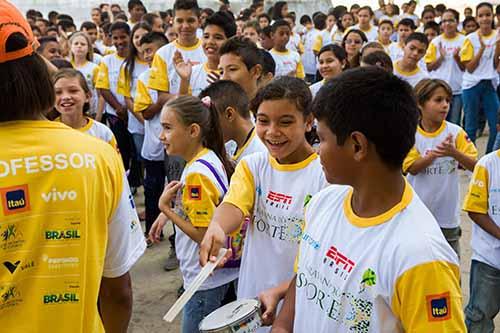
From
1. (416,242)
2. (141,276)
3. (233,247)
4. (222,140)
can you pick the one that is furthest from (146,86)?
(416,242)

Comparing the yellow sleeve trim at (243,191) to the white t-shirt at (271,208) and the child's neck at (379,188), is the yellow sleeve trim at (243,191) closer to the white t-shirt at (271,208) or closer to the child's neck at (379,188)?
the white t-shirt at (271,208)

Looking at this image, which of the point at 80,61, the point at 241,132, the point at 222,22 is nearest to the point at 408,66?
the point at 222,22

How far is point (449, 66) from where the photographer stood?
8.58m

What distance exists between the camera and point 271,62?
16.4 ft

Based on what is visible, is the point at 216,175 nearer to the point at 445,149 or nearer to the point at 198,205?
the point at 198,205

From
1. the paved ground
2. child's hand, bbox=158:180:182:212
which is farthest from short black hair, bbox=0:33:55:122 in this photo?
the paved ground

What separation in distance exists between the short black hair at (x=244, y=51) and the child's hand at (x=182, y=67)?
770 mm

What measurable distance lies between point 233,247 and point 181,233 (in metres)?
0.28

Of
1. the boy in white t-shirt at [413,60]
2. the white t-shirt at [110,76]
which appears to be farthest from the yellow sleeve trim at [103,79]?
the boy in white t-shirt at [413,60]

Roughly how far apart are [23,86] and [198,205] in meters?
1.29

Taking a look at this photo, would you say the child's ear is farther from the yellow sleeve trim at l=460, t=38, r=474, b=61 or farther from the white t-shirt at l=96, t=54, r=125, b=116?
the yellow sleeve trim at l=460, t=38, r=474, b=61

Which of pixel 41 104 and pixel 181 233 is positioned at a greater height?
pixel 41 104

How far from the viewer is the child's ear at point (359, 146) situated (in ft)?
5.12

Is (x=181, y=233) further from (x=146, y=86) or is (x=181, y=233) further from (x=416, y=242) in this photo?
(x=146, y=86)
